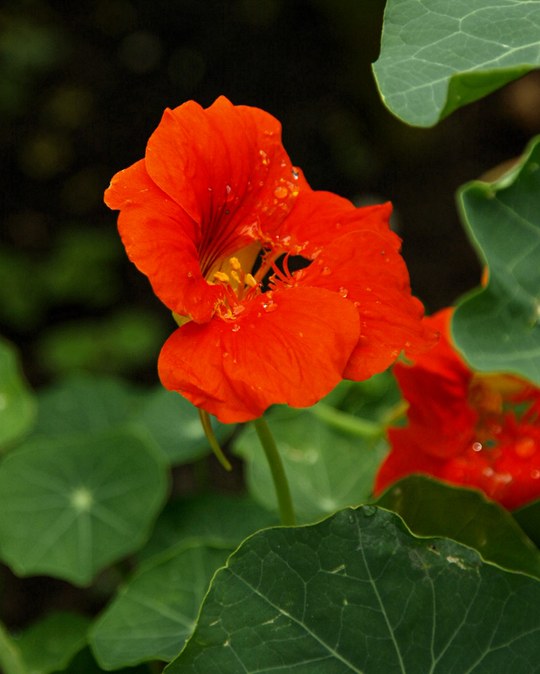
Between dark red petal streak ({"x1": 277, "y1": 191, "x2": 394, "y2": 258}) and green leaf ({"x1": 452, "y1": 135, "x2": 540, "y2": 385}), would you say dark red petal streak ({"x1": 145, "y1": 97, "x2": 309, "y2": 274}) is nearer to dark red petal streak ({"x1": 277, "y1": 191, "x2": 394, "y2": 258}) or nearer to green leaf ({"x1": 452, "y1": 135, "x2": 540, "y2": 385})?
dark red petal streak ({"x1": 277, "y1": 191, "x2": 394, "y2": 258})

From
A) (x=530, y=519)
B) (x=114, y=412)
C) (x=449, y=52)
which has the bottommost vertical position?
(x=114, y=412)

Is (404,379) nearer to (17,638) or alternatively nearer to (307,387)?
(307,387)

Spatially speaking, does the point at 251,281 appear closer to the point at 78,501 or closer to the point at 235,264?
the point at 235,264

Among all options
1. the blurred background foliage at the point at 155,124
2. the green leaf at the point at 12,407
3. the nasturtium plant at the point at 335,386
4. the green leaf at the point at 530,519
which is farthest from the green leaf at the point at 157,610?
the blurred background foliage at the point at 155,124

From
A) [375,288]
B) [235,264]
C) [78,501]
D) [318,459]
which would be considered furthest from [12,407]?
[375,288]

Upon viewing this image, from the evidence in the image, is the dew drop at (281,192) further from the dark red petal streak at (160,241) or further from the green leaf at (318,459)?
the green leaf at (318,459)

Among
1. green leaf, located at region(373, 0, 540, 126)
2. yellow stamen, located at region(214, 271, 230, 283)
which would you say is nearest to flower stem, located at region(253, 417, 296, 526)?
yellow stamen, located at region(214, 271, 230, 283)

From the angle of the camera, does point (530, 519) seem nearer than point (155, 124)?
Yes
